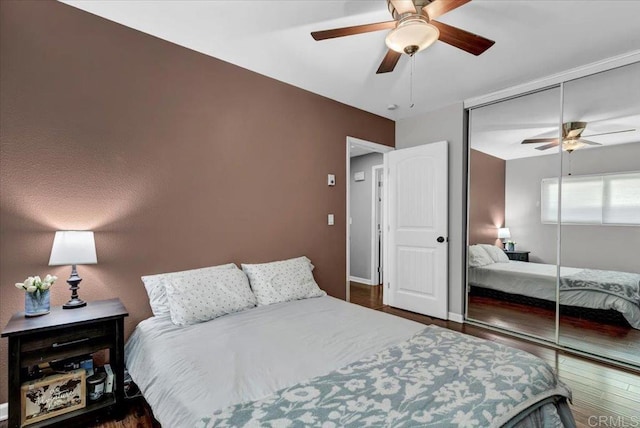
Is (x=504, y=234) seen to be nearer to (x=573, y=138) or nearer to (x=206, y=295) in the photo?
(x=573, y=138)

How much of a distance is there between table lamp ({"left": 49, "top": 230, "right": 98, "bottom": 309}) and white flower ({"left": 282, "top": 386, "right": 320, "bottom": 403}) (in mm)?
1507

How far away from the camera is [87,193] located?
84.2 inches

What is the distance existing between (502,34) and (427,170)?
1.76m

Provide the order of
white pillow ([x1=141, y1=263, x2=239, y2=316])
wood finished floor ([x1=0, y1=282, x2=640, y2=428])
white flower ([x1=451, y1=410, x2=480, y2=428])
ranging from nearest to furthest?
white flower ([x1=451, y1=410, x2=480, y2=428]) < wood finished floor ([x1=0, y1=282, x2=640, y2=428]) < white pillow ([x1=141, y1=263, x2=239, y2=316])

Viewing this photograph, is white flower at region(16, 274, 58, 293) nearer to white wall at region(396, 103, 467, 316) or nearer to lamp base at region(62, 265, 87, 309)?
lamp base at region(62, 265, 87, 309)

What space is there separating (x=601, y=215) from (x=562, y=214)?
0.91 ft

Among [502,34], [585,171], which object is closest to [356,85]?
[502,34]

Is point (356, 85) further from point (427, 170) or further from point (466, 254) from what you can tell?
point (466, 254)

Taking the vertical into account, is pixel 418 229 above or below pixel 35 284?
above

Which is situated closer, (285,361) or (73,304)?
(285,361)

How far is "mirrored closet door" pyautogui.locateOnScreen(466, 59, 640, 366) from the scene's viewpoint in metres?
2.66

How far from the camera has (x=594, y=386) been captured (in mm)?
2318

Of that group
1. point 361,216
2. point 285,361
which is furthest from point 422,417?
point 361,216

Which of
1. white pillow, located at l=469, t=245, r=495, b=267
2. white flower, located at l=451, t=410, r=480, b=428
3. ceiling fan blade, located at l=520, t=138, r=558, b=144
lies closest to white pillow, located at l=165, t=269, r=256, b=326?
white flower, located at l=451, t=410, r=480, b=428
